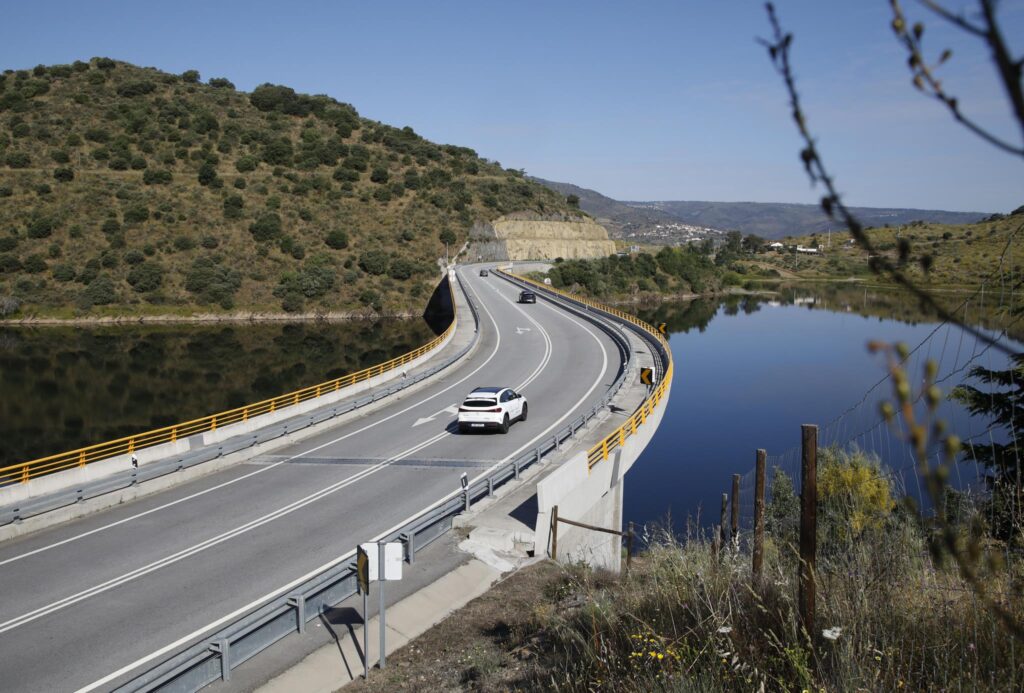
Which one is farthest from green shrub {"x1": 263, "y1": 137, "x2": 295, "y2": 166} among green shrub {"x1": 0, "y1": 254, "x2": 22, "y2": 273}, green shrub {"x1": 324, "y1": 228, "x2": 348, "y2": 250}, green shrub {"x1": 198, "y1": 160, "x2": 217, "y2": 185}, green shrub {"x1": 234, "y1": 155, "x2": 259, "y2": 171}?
green shrub {"x1": 0, "y1": 254, "x2": 22, "y2": 273}

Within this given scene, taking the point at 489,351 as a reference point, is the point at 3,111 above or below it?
above

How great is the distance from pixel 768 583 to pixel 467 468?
1587 centimetres

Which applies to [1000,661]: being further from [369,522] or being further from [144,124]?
[144,124]

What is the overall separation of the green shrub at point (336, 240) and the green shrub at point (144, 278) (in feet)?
68.1

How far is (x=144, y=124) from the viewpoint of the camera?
11656cm

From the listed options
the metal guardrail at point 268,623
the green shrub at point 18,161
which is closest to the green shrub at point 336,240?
the green shrub at point 18,161

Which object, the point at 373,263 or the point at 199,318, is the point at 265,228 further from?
the point at 199,318

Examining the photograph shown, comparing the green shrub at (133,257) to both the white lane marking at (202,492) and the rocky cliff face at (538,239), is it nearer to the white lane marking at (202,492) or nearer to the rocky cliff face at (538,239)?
the rocky cliff face at (538,239)

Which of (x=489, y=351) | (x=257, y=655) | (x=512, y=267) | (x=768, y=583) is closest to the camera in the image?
(x=768, y=583)

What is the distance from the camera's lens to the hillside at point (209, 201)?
83.4 m

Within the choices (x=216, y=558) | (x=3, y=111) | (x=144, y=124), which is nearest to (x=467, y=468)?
(x=216, y=558)

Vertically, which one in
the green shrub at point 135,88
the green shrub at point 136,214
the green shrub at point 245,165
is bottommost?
the green shrub at point 136,214

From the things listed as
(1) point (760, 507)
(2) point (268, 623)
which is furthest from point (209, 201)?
(1) point (760, 507)

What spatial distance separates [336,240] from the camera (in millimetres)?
96750
